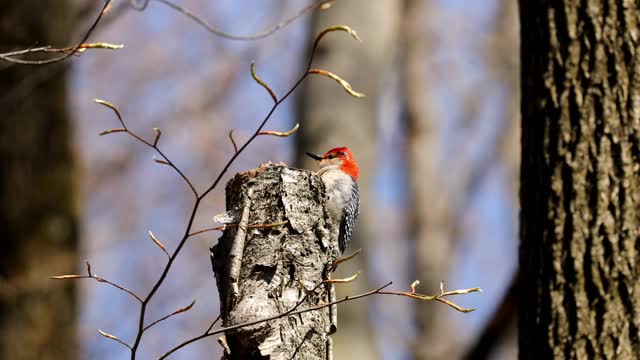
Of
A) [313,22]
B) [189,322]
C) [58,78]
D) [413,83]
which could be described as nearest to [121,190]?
[189,322]

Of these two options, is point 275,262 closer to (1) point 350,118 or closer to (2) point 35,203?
(2) point 35,203

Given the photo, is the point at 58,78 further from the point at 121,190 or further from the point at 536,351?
the point at 121,190

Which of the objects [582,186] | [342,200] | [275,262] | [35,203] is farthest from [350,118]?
[275,262]

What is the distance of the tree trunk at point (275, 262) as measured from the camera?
2785mm

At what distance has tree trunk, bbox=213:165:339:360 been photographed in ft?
9.14

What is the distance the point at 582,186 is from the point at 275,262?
1.29 meters

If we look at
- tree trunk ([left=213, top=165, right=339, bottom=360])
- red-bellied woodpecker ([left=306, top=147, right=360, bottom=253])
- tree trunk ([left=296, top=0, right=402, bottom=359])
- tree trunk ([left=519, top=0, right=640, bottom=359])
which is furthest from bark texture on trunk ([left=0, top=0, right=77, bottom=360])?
tree trunk ([left=519, top=0, right=640, bottom=359])

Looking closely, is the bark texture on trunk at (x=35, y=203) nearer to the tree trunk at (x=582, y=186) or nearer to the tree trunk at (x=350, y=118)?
the tree trunk at (x=350, y=118)

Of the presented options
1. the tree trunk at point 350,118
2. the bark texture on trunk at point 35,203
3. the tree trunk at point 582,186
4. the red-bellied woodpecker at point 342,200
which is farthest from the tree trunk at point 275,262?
the tree trunk at point 350,118

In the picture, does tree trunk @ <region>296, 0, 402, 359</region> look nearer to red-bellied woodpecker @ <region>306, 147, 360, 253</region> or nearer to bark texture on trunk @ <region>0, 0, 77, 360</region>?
red-bellied woodpecker @ <region>306, 147, 360, 253</region>

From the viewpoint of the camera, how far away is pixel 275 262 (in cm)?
290

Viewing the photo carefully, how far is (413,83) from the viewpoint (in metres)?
14.3

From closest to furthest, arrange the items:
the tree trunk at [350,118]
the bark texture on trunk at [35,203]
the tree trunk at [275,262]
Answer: the tree trunk at [275,262] → the bark texture on trunk at [35,203] → the tree trunk at [350,118]

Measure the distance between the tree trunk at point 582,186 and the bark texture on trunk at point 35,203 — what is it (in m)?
2.89
